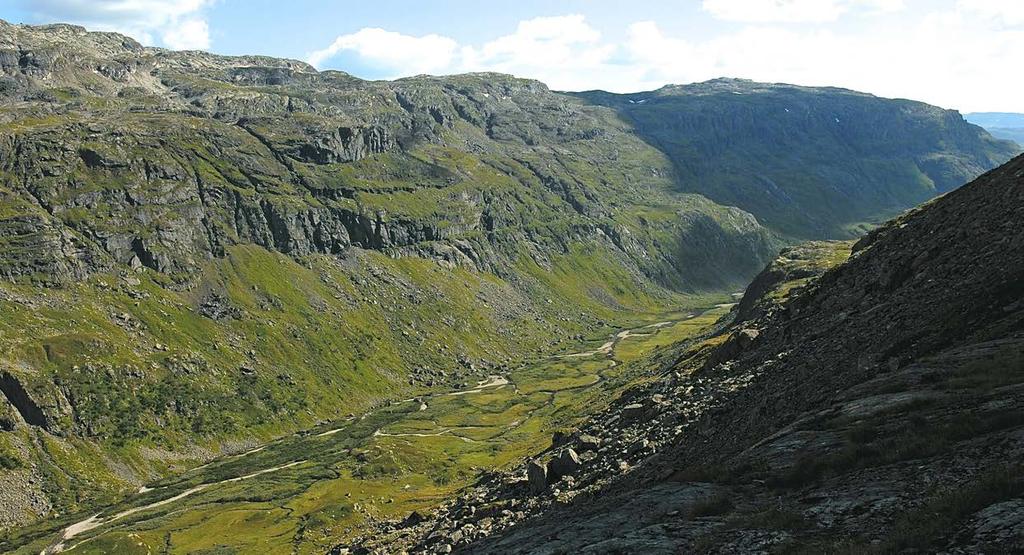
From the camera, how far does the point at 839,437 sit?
31031 millimetres

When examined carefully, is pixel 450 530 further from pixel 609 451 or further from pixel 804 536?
pixel 804 536

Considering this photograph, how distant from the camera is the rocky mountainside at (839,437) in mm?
22297

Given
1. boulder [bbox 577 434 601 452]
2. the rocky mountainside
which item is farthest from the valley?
the rocky mountainside

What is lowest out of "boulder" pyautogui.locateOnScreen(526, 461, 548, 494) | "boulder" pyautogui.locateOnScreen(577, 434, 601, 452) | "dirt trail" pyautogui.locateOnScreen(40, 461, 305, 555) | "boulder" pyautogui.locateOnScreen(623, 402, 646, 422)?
"dirt trail" pyautogui.locateOnScreen(40, 461, 305, 555)

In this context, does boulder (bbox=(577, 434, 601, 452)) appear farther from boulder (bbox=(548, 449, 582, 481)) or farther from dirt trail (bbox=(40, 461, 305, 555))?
dirt trail (bbox=(40, 461, 305, 555))

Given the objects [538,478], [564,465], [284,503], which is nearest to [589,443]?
[564,465]

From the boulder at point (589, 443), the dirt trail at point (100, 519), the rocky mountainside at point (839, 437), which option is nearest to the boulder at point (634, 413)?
the rocky mountainside at point (839, 437)

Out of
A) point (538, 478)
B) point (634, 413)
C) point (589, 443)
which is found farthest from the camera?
point (634, 413)

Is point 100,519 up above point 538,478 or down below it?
below

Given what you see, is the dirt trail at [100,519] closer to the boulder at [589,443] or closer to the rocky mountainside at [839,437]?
the rocky mountainside at [839,437]

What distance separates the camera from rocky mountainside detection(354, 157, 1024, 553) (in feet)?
73.2

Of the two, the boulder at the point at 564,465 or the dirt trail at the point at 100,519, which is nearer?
the boulder at the point at 564,465

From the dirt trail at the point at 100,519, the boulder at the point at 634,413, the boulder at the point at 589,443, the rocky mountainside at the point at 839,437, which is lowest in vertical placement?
the dirt trail at the point at 100,519

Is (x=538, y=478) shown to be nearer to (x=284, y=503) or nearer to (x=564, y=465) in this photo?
(x=564, y=465)
